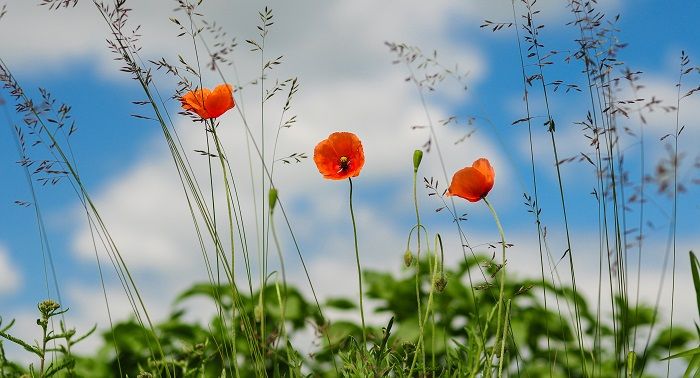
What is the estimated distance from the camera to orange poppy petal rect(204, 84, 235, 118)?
6.21ft

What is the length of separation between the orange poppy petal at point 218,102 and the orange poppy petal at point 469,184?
0.54m

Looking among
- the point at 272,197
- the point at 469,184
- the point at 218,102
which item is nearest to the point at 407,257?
the point at 469,184

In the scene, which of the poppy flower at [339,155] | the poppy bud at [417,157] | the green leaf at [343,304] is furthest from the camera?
the green leaf at [343,304]

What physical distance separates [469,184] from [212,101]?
0.61 m

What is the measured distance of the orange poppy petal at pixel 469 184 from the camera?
1733 millimetres

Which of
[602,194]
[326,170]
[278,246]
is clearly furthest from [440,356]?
[278,246]

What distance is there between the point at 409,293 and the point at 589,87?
1881mm

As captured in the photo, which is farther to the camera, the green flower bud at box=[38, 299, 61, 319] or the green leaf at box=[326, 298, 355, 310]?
the green leaf at box=[326, 298, 355, 310]

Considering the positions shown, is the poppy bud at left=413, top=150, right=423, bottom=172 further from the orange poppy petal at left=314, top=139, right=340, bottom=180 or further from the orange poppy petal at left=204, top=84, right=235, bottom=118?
the orange poppy petal at left=204, top=84, right=235, bottom=118

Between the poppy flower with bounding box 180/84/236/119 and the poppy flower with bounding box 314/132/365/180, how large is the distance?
0.23 metres

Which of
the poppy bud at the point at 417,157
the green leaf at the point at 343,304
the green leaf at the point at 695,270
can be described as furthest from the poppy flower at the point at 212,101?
the green leaf at the point at 343,304

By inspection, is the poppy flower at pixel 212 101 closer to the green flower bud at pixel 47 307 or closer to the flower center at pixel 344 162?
the flower center at pixel 344 162

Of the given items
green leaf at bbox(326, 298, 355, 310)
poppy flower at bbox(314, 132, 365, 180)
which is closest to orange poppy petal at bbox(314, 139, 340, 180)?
poppy flower at bbox(314, 132, 365, 180)

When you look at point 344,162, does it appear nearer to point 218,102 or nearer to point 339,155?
point 339,155
